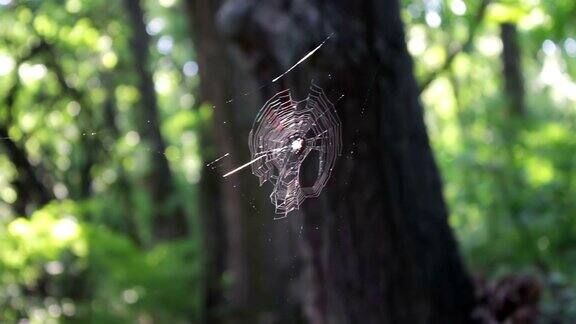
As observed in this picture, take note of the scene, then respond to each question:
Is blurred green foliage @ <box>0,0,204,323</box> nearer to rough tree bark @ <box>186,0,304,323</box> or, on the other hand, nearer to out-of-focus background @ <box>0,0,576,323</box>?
out-of-focus background @ <box>0,0,576,323</box>

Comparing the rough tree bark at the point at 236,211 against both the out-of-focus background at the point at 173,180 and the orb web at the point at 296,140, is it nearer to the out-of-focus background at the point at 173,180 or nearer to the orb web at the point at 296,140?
the out-of-focus background at the point at 173,180

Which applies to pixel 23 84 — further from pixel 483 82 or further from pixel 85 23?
pixel 483 82

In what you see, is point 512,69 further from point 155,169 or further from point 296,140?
point 296,140

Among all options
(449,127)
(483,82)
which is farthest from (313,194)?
(449,127)

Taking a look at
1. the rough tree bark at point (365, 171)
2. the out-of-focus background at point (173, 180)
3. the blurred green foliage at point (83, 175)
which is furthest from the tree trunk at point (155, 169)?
the rough tree bark at point (365, 171)

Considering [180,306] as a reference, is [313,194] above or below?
below

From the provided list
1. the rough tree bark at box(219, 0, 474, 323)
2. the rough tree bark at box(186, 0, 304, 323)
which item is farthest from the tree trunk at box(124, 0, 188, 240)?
the rough tree bark at box(219, 0, 474, 323)
